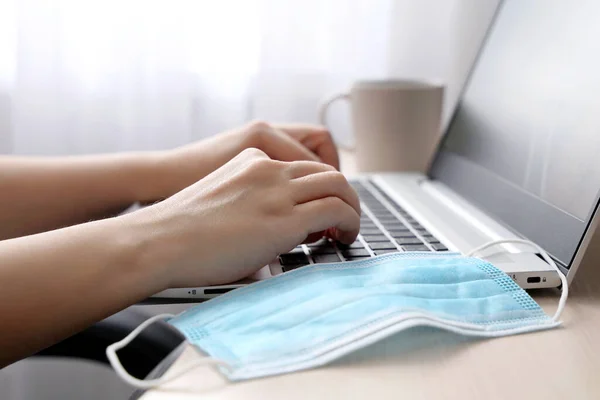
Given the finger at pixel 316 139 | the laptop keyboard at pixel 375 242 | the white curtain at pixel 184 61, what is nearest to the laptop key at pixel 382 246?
the laptop keyboard at pixel 375 242

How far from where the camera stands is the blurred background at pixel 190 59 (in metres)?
1.05

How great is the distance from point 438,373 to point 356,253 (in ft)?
0.61

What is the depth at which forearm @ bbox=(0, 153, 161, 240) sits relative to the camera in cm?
66

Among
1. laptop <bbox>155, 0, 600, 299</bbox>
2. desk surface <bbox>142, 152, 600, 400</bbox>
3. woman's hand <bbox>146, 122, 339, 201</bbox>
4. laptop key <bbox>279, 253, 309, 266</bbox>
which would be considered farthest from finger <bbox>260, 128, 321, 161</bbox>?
desk surface <bbox>142, 152, 600, 400</bbox>

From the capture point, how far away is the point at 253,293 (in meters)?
0.44

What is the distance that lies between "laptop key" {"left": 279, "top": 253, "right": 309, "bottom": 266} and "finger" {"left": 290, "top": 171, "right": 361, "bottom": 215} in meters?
0.05

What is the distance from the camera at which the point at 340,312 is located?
0.40 meters

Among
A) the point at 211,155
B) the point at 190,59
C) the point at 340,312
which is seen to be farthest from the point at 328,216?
the point at 190,59

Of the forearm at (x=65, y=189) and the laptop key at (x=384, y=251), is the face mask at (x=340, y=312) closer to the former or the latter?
the laptop key at (x=384, y=251)

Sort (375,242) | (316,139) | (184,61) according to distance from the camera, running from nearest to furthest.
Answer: (375,242), (316,139), (184,61)

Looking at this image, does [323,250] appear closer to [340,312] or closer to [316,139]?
[340,312]

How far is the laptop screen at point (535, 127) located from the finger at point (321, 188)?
18cm

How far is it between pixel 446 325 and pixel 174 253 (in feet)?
0.63

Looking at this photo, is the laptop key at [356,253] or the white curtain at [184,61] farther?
the white curtain at [184,61]
